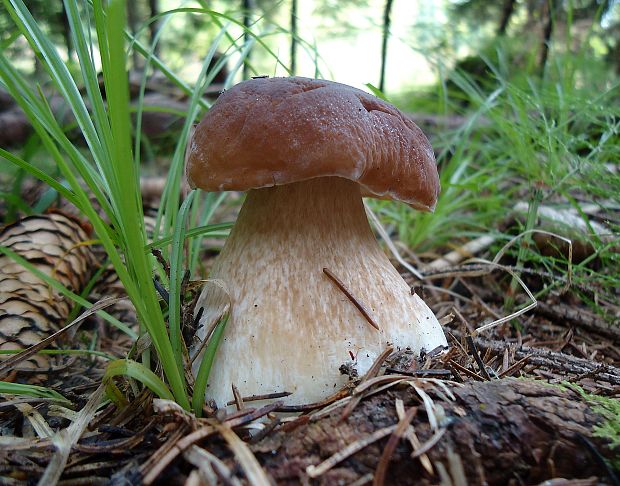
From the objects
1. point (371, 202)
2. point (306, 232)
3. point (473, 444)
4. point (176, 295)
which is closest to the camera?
point (473, 444)

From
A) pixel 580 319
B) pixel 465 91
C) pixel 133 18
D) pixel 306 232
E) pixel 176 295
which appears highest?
pixel 133 18

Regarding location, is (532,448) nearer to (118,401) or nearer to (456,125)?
(118,401)

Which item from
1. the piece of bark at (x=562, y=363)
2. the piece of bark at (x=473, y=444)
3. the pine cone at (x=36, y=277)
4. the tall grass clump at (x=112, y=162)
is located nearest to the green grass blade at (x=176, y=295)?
the tall grass clump at (x=112, y=162)

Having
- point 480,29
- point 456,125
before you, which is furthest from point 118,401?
point 480,29

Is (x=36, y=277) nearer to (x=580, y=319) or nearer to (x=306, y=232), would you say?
(x=306, y=232)

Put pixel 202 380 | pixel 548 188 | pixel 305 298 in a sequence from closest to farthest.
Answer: pixel 202 380 → pixel 305 298 → pixel 548 188

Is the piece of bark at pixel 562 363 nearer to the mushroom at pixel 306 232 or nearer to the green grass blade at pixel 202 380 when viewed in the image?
the mushroom at pixel 306 232

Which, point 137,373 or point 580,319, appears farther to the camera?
point 580,319

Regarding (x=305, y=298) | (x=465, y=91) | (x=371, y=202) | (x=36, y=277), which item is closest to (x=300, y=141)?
(x=305, y=298)
